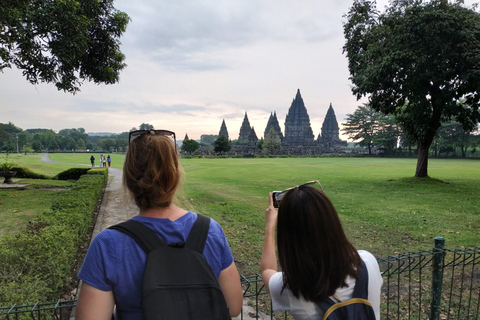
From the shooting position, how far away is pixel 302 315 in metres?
1.38

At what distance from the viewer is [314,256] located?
135 centimetres

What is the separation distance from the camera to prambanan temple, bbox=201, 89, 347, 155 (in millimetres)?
74350

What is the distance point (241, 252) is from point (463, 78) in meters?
12.5

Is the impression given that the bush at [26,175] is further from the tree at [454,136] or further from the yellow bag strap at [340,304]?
the tree at [454,136]

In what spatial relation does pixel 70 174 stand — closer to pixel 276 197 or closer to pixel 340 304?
pixel 276 197

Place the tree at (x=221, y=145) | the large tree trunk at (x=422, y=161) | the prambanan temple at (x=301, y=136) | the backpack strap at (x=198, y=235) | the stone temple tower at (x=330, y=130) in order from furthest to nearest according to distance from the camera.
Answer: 1. the stone temple tower at (x=330, y=130)
2. the prambanan temple at (x=301, y=136)
3. the tree at (x=221, y=145)
4. the large tree trunk at (x=422, y=161)
5. the backpack strap at (x=198, y=235)

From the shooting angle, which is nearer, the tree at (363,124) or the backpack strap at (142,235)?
the backpack strap at (142,235)

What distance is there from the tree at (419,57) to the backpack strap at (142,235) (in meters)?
14.1

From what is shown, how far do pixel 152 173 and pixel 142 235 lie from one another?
25 centimetres

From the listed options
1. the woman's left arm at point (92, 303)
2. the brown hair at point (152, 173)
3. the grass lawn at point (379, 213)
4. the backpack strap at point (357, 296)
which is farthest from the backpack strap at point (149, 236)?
the grass lawn at point (379, 213)

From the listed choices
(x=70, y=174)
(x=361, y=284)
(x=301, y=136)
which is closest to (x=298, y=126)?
(x=301, y=136)

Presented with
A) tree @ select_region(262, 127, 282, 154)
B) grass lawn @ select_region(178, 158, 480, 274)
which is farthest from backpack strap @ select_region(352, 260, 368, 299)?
tree @ select_region(262, 127, 282, 154)

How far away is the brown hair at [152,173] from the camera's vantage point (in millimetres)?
1227

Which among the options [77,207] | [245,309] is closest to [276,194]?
[245,309]
